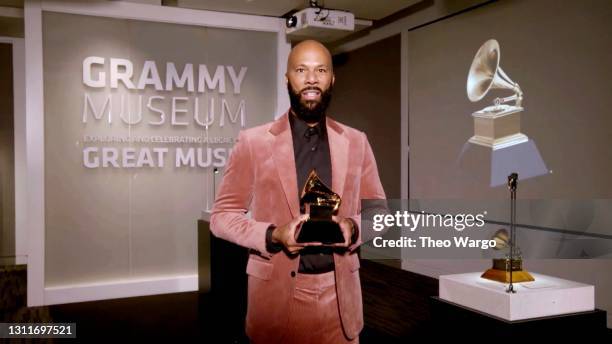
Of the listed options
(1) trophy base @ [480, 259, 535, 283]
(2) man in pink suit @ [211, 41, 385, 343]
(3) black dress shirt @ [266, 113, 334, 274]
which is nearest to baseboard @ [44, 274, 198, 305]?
(1) trophy base @ [480, 259, 535, 283]

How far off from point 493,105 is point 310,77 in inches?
163

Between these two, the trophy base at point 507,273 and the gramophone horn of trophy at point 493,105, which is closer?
the trophy base at point 507,273

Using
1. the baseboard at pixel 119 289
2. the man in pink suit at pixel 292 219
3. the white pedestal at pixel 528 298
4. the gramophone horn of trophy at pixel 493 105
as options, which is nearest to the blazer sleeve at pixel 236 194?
the man in pink suit at pixel 292 219

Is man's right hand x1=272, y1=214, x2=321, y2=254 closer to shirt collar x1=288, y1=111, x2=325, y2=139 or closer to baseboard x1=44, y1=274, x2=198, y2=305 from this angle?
shirt collar x1=288, y1=111, x2=325, y2=139

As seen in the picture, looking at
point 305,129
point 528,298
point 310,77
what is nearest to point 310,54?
point 310,77

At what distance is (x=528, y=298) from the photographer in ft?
7.14

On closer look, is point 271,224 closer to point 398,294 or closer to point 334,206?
point 334,206

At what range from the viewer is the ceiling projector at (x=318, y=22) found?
17.2ft

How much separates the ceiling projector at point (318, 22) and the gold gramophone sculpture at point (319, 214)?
446cm

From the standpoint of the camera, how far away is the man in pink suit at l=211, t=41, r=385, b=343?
1.12 m

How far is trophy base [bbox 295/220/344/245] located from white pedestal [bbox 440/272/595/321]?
55.0 inches

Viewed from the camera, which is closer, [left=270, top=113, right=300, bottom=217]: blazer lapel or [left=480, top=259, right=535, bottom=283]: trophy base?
[left=270, top=113, right=300, bottom=217]: blazer lapel

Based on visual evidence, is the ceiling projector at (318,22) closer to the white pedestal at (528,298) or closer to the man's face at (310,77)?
the white pedestal at (528,298)

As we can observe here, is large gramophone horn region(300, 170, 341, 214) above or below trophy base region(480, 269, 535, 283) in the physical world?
above
